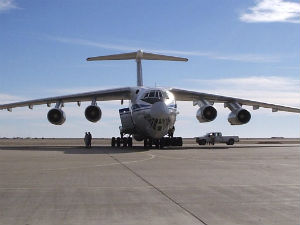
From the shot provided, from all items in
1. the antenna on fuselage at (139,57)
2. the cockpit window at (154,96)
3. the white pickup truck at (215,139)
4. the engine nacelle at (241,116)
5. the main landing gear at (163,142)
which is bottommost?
the main landing gear at (163,142)

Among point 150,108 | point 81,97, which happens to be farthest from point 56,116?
point 150,108

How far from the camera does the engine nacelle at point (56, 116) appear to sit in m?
27.4

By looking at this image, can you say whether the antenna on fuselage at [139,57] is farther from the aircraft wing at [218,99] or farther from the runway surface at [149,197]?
the runway surface at [149,197]

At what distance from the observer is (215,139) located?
4650cm

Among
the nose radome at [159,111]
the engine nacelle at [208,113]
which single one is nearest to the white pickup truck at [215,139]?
the engine nacelle at [208,113]

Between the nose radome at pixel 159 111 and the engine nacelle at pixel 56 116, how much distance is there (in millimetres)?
6316

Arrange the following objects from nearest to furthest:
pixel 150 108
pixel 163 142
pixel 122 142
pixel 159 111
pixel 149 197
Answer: pixel 149 197, pixel 159 111, pixel 150 108, pixel 163 142, pixel 122 142

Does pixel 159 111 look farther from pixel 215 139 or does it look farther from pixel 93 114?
pixel 215 139

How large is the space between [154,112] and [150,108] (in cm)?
50

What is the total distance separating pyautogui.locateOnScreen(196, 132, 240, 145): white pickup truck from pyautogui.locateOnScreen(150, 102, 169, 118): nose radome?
2023 centimetres

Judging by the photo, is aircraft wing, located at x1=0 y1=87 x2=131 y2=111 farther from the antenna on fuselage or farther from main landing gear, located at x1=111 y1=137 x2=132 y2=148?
the antenna on fuselage

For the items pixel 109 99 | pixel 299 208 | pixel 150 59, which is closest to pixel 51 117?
pixel 109 99

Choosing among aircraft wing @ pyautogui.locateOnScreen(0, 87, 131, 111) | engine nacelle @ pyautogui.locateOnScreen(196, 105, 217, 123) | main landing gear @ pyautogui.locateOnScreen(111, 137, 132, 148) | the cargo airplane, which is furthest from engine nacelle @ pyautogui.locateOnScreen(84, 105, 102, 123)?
engine nacelle @ pyautogui.locateOnScreen(196, 105, 217, 123)

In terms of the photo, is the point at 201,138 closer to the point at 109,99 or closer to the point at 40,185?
the point at 109,99
